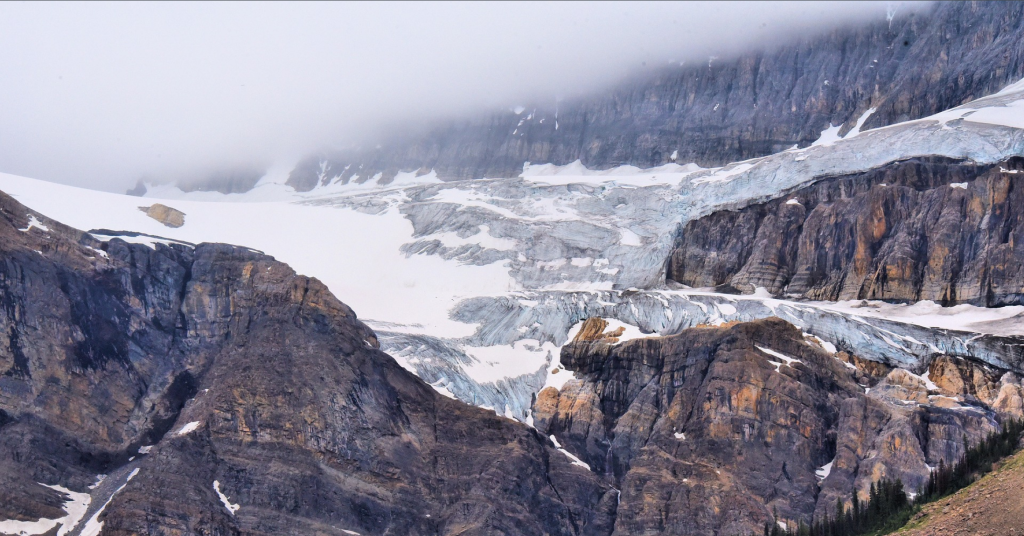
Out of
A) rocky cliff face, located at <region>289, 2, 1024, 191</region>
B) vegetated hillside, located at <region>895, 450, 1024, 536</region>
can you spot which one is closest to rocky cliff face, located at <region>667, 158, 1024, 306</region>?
rocky cliff face, located at <region>289, 2, 1024, 191</region>

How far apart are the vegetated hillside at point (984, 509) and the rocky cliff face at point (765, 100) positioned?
8329 centimetres

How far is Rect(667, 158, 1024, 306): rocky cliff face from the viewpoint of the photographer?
11750 centimetres

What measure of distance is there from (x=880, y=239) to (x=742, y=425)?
Result: 100ft

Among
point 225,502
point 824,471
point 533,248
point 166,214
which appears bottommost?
point 225,502

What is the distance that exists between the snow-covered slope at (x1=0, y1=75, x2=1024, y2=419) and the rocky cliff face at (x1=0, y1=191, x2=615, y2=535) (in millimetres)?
7027

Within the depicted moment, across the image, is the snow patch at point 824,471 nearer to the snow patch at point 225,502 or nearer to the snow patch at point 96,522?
the snow patch at point 225,502

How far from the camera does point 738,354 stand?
4269 inches

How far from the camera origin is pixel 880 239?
126m

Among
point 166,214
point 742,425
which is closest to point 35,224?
point 166,214

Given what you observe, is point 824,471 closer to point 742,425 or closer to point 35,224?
point 742,425

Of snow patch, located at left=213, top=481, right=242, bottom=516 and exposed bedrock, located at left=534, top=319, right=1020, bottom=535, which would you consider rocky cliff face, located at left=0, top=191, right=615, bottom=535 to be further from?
exposed bedrock, located at left=534, top=319, right=1020, bottom=535

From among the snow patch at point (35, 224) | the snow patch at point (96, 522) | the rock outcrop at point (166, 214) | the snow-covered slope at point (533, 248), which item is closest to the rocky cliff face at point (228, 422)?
the snow patch at point (35, 224)

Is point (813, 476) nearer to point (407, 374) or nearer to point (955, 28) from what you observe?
point (407, 374)

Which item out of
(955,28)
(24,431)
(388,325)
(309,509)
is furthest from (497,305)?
(955,28)
